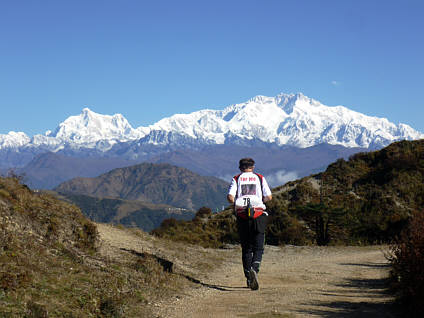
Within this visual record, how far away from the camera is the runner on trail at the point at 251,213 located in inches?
403

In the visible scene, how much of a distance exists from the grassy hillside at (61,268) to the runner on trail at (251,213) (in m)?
1.70

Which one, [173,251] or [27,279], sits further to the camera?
[173,251]

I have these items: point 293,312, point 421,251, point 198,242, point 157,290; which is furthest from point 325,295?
point 198,242

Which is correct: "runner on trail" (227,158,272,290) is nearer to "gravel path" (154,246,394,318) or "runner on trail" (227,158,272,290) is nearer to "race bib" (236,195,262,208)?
"race bib" (236,195,262,208)

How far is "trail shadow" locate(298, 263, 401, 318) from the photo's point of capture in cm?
802

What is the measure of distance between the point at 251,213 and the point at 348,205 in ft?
75.4

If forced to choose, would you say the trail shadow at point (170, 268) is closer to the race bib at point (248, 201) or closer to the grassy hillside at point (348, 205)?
the race bib at point (248, 201)

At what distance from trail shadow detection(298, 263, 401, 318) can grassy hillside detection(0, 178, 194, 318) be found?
117 inches

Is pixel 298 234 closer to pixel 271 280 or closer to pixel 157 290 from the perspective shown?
pixel 271 280

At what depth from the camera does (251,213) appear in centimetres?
1012

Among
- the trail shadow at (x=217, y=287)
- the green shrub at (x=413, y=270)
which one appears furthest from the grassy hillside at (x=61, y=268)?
the green shrub at (x=413, y=270)

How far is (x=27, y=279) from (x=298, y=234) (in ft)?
64.2

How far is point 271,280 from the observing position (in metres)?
12.2

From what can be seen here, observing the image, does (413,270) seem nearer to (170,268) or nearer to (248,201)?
(248,201)
